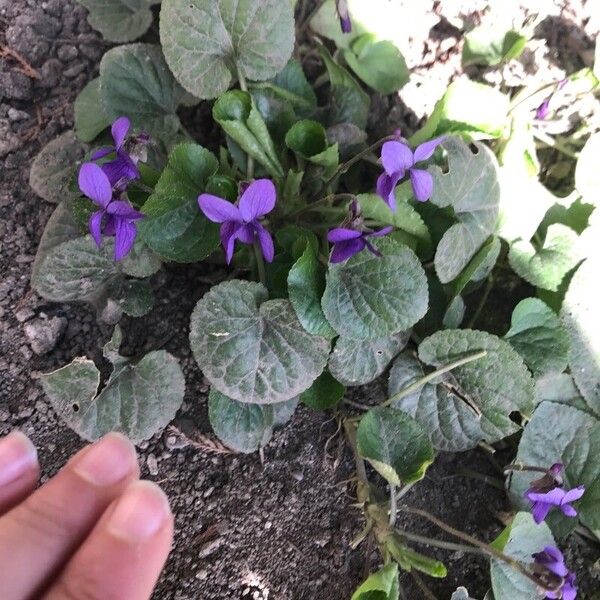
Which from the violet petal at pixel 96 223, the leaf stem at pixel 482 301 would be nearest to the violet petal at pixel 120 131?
the violet petal at pixel 96 223

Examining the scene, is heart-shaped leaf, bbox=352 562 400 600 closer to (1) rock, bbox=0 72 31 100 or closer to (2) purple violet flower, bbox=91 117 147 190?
(2) purple violet flower, bbox=91 117 147 190

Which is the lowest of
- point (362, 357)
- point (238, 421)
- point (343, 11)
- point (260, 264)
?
point (238, 421)

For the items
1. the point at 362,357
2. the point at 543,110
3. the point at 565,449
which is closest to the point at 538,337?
the point at 565,449

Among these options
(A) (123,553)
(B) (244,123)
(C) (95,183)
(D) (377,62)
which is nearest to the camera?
(A) (123,553)

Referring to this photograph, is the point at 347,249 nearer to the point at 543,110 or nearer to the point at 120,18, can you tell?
the point at 543,110

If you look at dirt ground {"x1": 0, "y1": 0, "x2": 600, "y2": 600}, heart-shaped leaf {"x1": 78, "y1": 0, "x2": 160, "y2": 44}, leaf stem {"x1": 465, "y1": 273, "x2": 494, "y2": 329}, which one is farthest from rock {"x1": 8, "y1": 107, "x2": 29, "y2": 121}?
leaf stem {"x1": 465, "y1": 273, "x2": 494, "y2": 329}

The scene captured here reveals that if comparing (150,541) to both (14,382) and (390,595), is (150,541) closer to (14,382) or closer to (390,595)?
(390,595)

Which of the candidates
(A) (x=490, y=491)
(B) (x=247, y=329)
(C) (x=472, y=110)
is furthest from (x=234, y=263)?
(A) (x=490, y=491)
